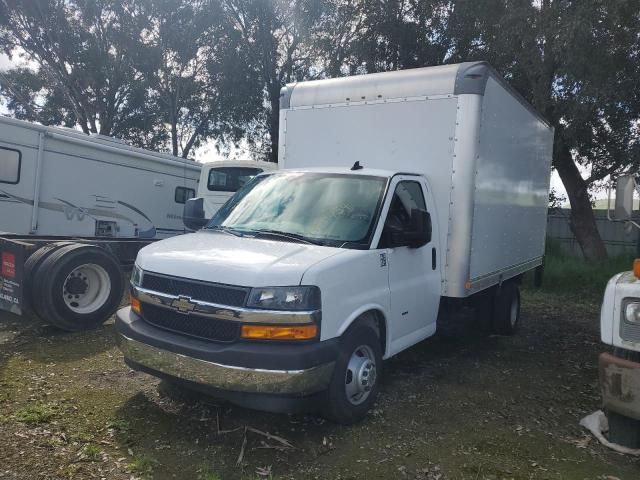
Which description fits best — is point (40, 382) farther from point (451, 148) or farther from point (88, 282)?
point (451, 148)

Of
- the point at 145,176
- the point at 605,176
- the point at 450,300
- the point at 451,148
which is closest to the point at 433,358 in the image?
the point at 450,300

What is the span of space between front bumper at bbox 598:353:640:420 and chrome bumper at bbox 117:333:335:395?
1868 millimetres

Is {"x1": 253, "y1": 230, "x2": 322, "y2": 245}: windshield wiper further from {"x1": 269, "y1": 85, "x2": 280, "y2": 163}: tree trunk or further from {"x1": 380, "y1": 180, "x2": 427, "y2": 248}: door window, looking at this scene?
{"x1": 269, "y1": 85, "x2": 280, "y2": 163}: tree trunk

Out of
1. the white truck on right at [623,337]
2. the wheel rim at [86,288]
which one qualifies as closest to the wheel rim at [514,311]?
the white truck on right at [623,337]

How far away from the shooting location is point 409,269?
16.1 ft

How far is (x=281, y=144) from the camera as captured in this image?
6488 millimetres

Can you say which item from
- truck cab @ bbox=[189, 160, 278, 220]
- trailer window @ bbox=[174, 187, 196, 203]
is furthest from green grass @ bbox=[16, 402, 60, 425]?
trailer window @ bbox=[174, 187, 196, 203]

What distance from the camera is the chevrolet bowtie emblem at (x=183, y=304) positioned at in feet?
12.7

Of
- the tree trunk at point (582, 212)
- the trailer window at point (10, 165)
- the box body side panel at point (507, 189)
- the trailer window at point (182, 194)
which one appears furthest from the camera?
the tree trunk at point (582, 212)

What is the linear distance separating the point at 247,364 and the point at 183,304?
688 mm

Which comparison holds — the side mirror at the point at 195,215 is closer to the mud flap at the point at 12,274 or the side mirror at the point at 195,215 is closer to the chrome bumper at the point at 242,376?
the chrome bumper at the point at 242,376

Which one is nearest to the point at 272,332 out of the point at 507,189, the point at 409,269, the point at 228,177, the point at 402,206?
the point at 409,269

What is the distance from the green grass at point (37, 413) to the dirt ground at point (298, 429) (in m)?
0.01

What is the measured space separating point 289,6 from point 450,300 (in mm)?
16159
